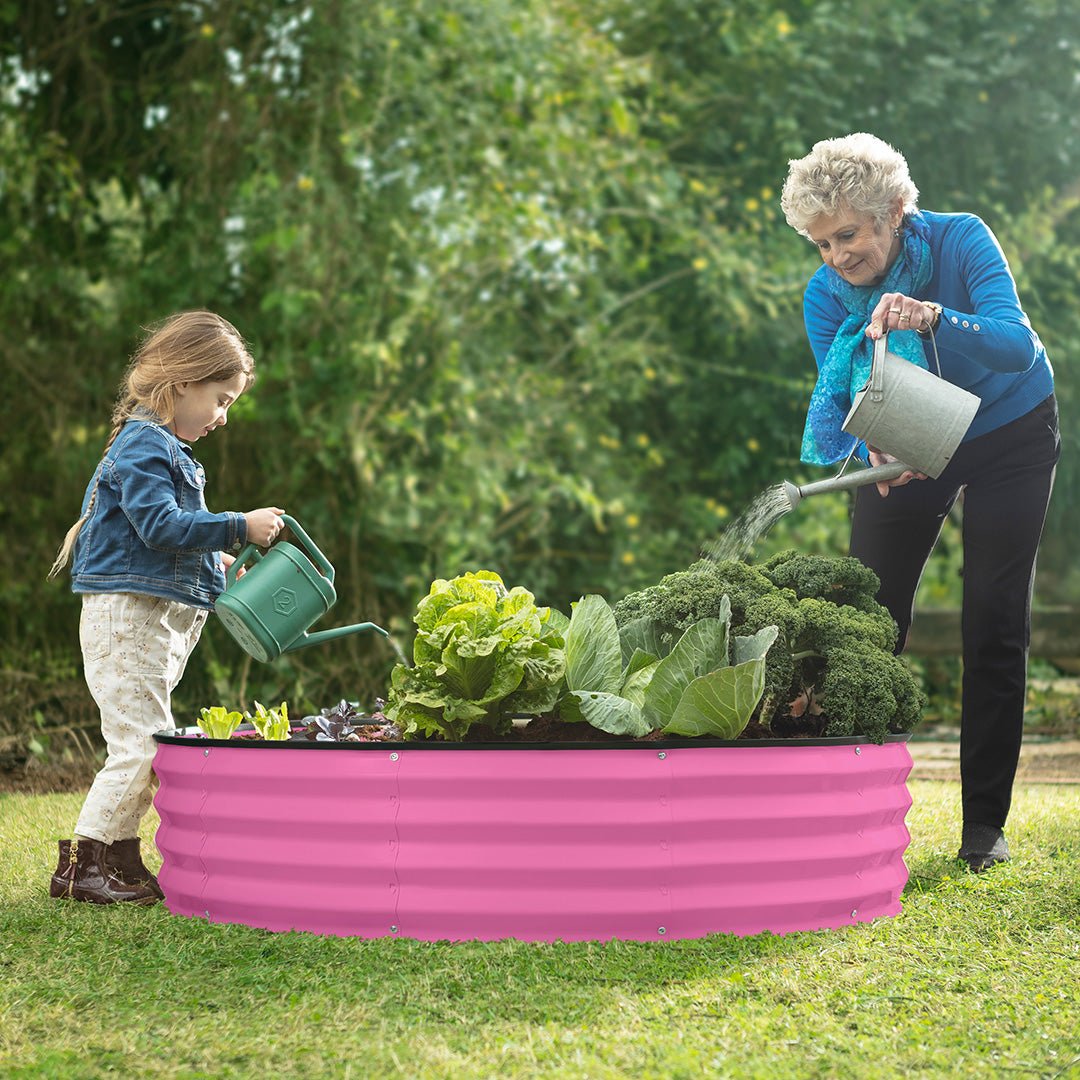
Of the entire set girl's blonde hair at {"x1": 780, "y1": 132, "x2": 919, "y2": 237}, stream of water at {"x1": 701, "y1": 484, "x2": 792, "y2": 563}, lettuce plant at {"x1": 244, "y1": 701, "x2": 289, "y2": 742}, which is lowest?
lettuce plant at {"x1": 244, "y1": 701, "x2": 289, "y2": 742}

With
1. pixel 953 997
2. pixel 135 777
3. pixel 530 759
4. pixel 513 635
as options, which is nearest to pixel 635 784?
pixel 530 759

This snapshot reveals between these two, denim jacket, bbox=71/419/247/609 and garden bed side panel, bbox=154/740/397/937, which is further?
denim jacket, bbox=71/419/247/609

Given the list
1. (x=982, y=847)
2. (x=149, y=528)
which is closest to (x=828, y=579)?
(x=982, y=847)

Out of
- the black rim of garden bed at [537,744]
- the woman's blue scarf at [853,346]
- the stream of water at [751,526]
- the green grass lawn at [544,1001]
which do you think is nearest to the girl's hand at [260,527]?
the black rim of garden bed at [537,744]

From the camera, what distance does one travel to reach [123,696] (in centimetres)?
330

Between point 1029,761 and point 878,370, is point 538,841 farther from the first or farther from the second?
point 1029,761

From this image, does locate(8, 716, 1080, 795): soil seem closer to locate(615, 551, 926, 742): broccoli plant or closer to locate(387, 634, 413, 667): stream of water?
locate(387, 634, 413, 667): stream of water

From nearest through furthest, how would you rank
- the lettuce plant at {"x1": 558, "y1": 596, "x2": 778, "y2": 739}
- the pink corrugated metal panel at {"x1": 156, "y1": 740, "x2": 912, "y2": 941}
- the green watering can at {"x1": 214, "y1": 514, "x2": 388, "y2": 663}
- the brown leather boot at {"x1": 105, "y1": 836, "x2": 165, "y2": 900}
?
the pink corrugated metal panel at {"x1": 156, "y1": 740, "x2": 912, "y2": 941}, the lettuce plant at {"x1": 558, "y1": 596, "x2": 778, "y2": 739}, the green watering can at {"x1": 214, "y1": 514, "x2": 388, "y2": 663}, the brown leather boot at {"x1": 105, "y1": 836, "x2": 165, "y2": 900}

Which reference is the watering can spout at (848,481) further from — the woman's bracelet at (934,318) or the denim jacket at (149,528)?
the denim jacket at (149,528)

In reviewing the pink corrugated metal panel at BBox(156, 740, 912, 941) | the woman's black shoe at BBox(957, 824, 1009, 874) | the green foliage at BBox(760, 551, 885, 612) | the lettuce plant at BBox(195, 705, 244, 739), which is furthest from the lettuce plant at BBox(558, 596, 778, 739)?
the woman's black shoe at BBox(957, 824, 1009, 874)

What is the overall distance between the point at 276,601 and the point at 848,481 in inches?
56.5

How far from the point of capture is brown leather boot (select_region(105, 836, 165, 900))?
333cm

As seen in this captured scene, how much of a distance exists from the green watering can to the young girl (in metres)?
0.07

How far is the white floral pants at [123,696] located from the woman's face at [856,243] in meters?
1.90
